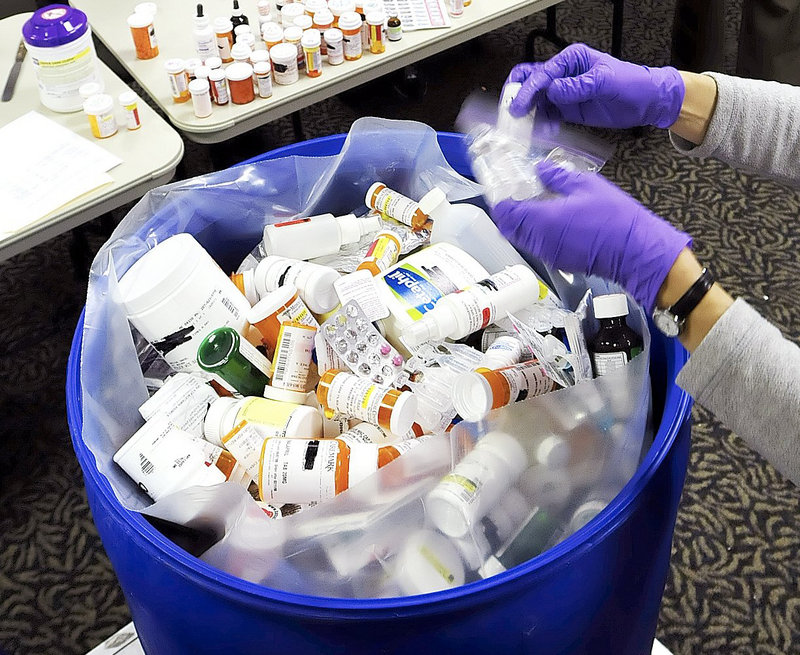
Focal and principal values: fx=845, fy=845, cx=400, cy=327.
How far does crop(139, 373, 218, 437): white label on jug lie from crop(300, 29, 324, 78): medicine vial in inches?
33.8

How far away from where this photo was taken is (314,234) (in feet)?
3.92

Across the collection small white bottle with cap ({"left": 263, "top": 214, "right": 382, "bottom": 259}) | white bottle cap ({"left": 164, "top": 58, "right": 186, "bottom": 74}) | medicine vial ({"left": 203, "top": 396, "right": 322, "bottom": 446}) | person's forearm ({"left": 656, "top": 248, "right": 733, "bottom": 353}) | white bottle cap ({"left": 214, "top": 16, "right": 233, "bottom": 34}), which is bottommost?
medicine vial ({"left": 203, "top": 396, "right": 322, "bottom": 446})

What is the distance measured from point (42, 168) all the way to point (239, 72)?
0.39m

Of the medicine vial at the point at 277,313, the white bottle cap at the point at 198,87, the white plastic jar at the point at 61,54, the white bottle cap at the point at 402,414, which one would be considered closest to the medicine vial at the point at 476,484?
the white bottle cap at the point at 402,414

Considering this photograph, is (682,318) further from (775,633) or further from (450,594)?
(775,633)

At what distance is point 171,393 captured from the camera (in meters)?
1.00

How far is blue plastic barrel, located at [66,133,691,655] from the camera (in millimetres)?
734

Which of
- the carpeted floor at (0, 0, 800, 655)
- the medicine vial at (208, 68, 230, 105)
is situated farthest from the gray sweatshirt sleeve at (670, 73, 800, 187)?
the medicine vial at (208, 68, 230, 105)

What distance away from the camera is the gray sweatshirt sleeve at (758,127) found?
1032mm

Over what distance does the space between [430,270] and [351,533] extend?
427 mm

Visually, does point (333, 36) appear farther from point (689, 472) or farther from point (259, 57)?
point (689, 472)

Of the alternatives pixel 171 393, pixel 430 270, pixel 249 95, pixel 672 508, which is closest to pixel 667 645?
pixel 672 508

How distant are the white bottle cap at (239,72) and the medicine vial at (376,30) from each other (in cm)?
28

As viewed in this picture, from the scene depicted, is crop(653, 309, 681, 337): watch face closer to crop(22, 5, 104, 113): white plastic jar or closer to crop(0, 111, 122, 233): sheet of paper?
crop(0, 111, 122, 233): sheet of paper
